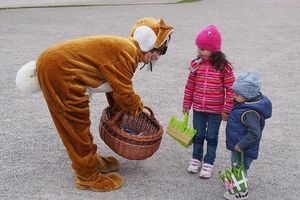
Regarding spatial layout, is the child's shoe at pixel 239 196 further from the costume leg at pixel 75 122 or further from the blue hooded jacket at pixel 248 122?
the costume leg at pixel 75 122

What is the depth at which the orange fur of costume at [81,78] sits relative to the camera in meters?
3.60

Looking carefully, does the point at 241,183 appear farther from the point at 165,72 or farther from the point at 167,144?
the point at 165,72

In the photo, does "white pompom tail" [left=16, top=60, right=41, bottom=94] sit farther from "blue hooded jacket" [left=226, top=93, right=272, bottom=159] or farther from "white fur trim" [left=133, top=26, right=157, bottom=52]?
"blue hooded jacket" [left=226, top=93, right=272, bottom=159]

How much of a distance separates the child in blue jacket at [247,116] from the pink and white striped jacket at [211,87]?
24cm

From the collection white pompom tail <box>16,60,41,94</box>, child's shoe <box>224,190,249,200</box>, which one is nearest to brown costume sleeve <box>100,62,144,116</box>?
white pompom tail <box>16,60,41,94</box>

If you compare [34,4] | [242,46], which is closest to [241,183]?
[242,46]

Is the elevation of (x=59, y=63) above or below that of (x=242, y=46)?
above

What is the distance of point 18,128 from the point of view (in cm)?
498

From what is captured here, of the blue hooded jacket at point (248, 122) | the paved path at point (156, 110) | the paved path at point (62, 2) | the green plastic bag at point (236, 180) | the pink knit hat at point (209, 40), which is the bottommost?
the paved path at point (62, 2)

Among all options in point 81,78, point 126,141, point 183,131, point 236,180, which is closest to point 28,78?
point 81,78

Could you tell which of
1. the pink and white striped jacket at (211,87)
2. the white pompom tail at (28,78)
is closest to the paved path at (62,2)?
the white pompom tail at (28,78)

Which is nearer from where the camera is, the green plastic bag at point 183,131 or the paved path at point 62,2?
the green plastic bag at point 183,131

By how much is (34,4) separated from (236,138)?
10.3m

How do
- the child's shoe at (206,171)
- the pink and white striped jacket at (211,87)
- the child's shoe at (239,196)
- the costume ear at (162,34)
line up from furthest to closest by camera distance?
the child's shoe at (206,171) < the pink and white striped jacket at (211,87) < the costume ear at (162,34) < the child's shoe at (239,196)
